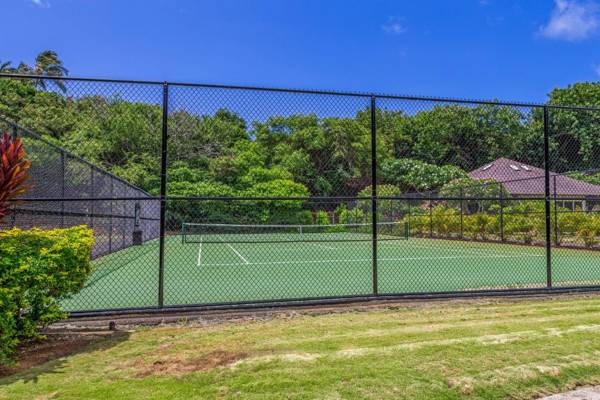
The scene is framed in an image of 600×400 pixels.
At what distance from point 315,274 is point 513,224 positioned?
36.0 ft

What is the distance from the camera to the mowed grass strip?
3.33 metres

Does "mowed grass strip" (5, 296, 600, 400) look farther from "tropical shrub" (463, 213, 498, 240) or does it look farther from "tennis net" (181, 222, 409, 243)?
"tropical shrub" (463, 213, 498, 240)

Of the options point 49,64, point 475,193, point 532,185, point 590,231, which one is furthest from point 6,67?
point 590,231

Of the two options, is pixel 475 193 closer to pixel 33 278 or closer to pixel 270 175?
pixel 270 175

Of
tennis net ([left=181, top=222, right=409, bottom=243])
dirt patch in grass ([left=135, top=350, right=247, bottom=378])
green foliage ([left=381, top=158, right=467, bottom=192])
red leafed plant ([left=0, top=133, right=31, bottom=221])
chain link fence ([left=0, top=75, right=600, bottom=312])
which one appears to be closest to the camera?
dirt patch in grass ([left=135, top=350, right=247, bottom=378])

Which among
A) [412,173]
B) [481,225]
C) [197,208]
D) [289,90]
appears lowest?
[481,225]

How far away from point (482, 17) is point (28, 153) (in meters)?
20.6

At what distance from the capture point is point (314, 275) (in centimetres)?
1002

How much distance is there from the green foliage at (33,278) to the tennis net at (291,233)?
12.2 m

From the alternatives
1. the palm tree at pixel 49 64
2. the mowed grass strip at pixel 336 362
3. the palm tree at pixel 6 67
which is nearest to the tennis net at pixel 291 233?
the mowed grass strip at pixel 336 362

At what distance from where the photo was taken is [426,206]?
22.3 metres

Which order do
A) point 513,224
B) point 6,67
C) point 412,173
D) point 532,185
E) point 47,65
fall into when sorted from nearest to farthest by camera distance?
1. point 412,173
2. point 513,224
3. point 532,185
4. point 6,67
5. point 47,65

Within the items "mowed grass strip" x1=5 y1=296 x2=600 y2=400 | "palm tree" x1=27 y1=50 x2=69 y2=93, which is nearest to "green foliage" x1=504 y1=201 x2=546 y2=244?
"mowed grass strip" x1=5 y1=296 x2=600 y2=400

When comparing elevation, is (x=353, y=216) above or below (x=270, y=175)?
below
